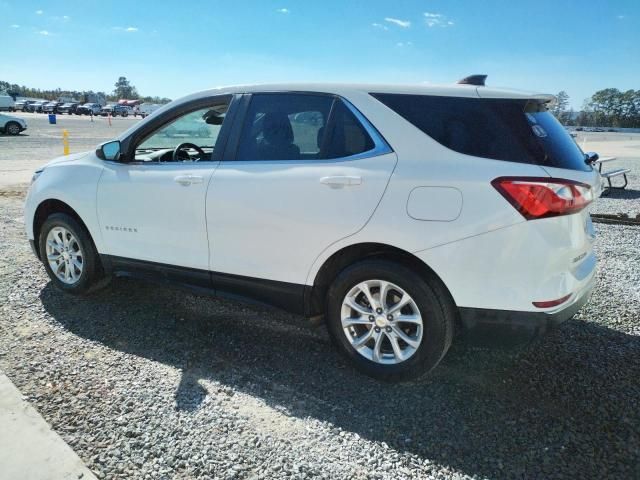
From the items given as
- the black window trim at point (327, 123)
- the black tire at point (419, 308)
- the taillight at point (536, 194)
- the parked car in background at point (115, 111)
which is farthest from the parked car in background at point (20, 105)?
the taillight at point (536, 194)

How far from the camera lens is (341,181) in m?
2.79

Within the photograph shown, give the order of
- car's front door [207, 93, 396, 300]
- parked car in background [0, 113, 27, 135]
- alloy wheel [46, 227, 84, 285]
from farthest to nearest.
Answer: parked car in background [0, 113, 27, 135]
alloy wheel [46, 227, 84, 285]
car's front door [207, 93, 396, 300]

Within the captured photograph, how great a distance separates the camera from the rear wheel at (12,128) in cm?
2635

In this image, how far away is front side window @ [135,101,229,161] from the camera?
355cm

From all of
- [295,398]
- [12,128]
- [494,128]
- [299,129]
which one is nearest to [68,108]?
[12,128]

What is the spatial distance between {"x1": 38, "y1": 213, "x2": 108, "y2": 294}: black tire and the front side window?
0.84 m

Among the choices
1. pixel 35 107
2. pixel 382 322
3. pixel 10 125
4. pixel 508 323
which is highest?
pixel 35 107

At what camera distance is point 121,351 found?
335 cm

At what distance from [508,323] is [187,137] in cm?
290

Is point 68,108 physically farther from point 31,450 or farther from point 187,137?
point 31,450

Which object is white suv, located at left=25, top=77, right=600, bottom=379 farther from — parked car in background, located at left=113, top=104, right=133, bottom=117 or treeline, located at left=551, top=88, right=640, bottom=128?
treeline, located at left=551, top=88, right=640, bottom=128

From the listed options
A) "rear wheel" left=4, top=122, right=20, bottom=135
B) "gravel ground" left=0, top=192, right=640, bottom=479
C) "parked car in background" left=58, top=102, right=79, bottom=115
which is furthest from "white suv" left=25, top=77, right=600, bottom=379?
"parked car in background" left=58, top=102, right=79, bottom=115

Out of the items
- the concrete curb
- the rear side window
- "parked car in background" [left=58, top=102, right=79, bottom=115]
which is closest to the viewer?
the concrete curb

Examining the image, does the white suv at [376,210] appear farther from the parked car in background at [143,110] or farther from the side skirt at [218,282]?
the parked car in background at [143,110]
